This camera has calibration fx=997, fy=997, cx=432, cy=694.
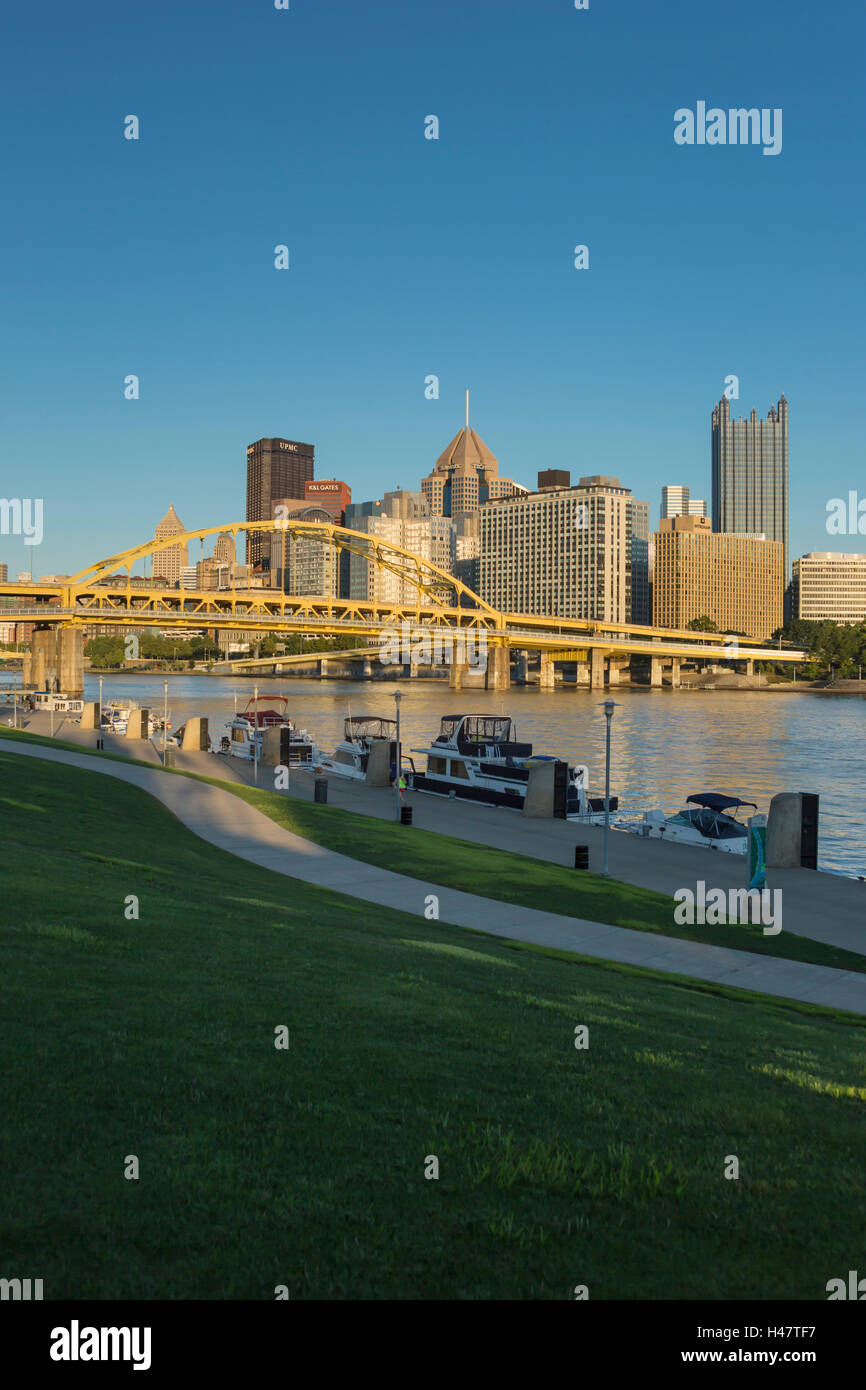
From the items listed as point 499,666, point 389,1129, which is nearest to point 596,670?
point 499,666

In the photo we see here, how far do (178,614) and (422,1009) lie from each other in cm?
12601

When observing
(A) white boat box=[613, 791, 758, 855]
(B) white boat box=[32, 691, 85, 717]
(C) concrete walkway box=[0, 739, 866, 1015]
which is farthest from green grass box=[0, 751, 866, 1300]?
(B) white boat box=[32, 691, 85, 717]

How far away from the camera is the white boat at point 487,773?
3794cm

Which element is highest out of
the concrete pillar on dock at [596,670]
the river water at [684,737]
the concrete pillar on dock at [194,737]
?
the concrete pillar on dock at [596,670]

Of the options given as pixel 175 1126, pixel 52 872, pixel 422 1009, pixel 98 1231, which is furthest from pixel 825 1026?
pixel 52 872

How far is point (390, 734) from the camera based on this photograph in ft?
192

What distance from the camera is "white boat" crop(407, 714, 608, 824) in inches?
1494

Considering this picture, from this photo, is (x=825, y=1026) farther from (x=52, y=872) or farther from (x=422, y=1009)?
(x=52, y=872)

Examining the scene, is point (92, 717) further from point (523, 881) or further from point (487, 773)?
point (523, 881)

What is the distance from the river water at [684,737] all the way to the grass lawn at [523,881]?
44.3ft

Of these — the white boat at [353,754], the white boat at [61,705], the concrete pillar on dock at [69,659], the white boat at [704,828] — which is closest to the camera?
the white boat at [704,828]

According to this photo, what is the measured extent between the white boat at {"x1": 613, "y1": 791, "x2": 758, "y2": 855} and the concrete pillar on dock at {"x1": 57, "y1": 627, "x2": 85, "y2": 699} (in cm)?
10254

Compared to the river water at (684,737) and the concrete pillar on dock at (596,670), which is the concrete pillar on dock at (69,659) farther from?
the concrete pillar on dock at (596,670)

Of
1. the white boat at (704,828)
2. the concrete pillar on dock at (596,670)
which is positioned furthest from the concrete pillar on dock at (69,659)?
the white boat at (704,828)
